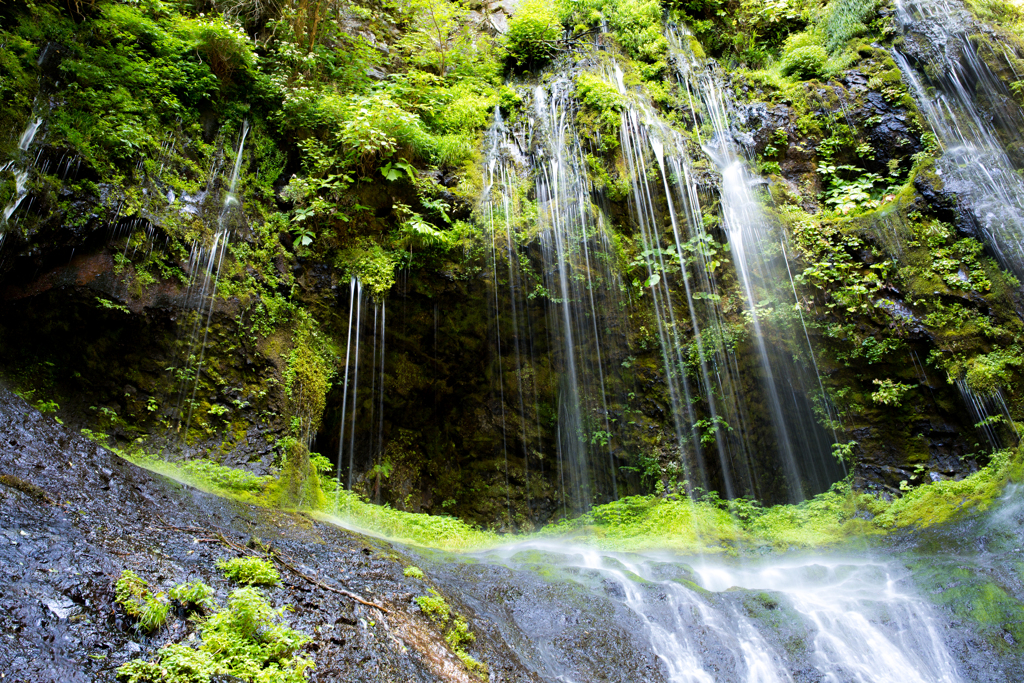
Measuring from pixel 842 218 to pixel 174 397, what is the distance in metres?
11.5

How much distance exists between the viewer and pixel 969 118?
10086 mm

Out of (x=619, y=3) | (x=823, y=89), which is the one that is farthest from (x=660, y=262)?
(x=619, y=3)

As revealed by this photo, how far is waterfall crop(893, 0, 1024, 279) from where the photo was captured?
29.0 ft

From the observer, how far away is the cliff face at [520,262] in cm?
773

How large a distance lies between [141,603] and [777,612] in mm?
6315

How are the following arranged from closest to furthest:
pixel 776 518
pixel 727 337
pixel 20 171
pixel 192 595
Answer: pixel 192 595, pixel 20 171, pixel 776 518, pixel 727 337

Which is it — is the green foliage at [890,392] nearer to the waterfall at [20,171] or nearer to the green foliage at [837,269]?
the green foliage at [837,269]

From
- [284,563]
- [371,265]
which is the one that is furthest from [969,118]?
[284,563]

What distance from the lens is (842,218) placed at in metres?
9.92

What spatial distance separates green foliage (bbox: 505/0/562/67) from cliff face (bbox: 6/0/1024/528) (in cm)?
99

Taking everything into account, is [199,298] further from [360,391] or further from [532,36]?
[532,36]

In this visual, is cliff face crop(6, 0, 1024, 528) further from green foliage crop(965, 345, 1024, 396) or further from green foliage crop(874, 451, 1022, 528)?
green foliage crop(874, 451, 1022, 528)

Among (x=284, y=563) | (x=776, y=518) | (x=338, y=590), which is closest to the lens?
(x=338, y=590)

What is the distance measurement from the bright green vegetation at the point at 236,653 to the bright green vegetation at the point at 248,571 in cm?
46
